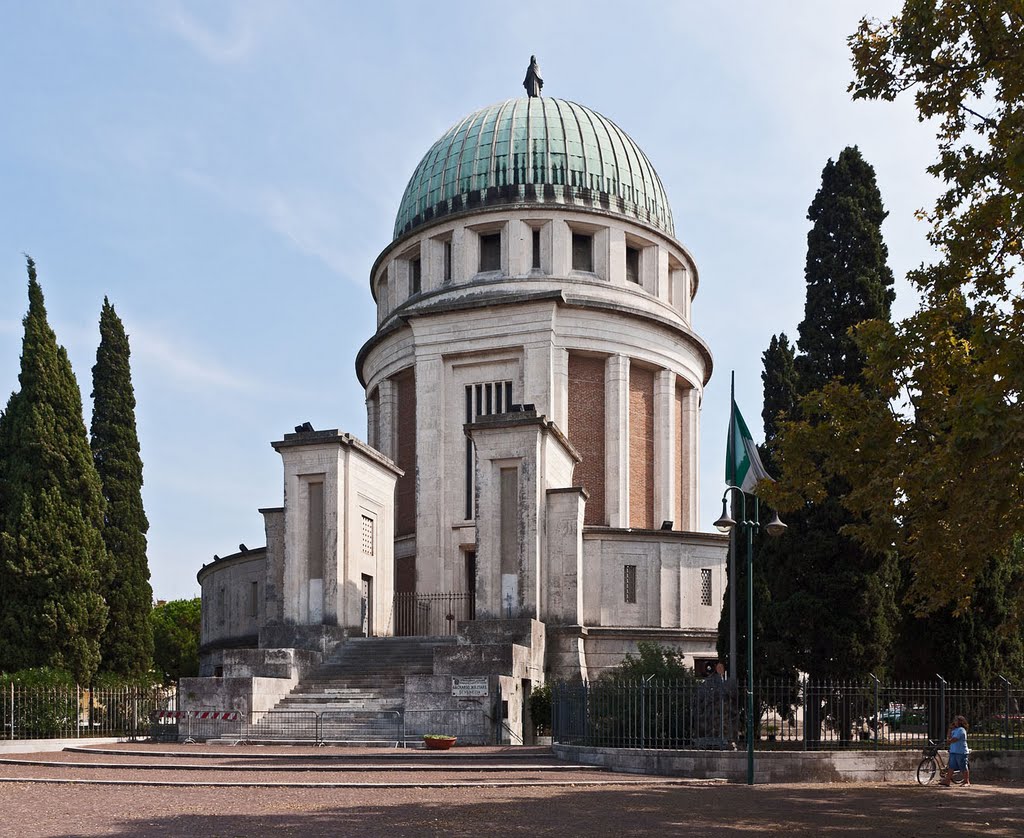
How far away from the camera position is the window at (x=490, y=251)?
148ft

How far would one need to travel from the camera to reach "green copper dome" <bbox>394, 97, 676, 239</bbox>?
4466cm

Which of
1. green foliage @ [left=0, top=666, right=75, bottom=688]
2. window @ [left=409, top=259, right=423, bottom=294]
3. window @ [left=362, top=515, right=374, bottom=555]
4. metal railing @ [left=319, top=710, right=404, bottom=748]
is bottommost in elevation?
metal railing @ [left=319, top=710, right=404, bottom=748]

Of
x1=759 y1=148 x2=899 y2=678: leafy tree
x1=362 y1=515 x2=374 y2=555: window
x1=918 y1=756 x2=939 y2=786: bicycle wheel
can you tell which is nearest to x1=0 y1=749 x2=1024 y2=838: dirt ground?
x1=918 y1=756 x2=939 y2=786: bicycle wheel

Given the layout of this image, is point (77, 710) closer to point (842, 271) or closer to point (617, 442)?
point (617, 442)

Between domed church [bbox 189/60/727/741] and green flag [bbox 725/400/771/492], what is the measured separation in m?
8.38

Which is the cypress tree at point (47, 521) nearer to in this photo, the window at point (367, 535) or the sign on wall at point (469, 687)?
the window at point (367, 535)

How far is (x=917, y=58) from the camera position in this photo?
17.1m

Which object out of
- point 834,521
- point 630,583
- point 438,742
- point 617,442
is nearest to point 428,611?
point 630,583

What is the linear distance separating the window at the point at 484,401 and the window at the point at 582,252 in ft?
18.1

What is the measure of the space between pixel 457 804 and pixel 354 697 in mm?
12836

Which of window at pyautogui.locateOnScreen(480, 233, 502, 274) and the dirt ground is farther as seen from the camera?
window at pyautogui.locateOnScreen(480, 233, 502, 274)

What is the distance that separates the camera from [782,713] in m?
23.7

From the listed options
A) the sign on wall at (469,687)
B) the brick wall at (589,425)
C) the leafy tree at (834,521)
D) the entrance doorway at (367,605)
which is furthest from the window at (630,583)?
the sign on wall at (469,687)

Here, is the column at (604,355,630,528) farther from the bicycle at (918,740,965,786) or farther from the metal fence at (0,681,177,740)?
the bicycle at (918,740,965,786)
